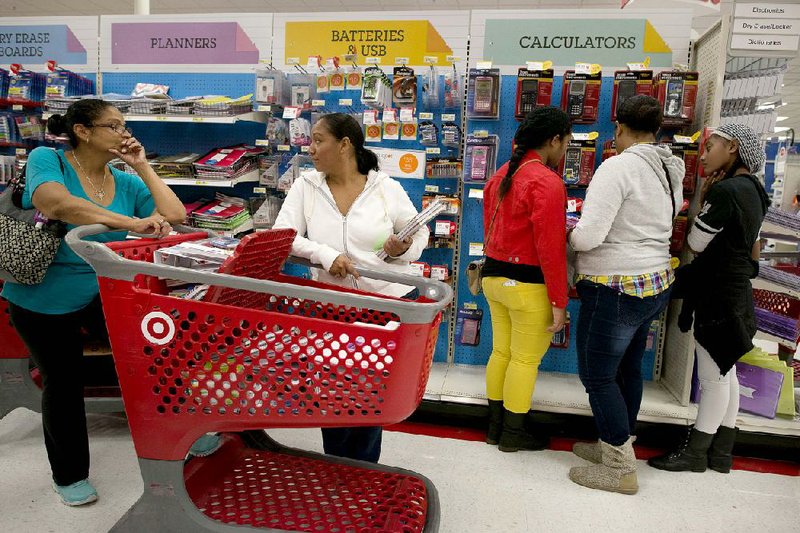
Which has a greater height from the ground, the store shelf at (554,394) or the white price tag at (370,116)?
the white price tag at (370,116)

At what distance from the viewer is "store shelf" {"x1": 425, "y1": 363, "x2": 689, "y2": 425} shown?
310cm

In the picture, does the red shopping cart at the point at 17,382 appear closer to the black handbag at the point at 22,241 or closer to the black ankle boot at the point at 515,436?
the black handbag at the point at 22,241

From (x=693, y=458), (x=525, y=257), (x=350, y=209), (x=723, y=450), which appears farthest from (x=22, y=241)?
(x=723, y=450)

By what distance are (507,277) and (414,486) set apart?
1217 millimetres

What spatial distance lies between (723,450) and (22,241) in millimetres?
3329

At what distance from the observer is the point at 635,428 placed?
3002 millimetres

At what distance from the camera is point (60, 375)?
2150 millimetres

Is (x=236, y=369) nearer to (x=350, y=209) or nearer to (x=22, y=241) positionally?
(x=350, y=209)

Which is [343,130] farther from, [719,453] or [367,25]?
[719,453]

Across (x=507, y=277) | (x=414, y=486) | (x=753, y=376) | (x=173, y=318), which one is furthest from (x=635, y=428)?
(x=173, y=318)

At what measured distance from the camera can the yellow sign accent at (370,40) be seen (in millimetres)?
3715

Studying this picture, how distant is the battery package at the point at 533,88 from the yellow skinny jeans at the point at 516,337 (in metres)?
1.27

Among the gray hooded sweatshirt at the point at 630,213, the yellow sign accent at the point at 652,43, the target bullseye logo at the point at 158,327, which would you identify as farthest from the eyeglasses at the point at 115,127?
the yellow sign accent at the point at 652,43

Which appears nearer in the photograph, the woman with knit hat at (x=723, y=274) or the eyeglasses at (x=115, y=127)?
the eyeglasses at (x=115, y=127)
